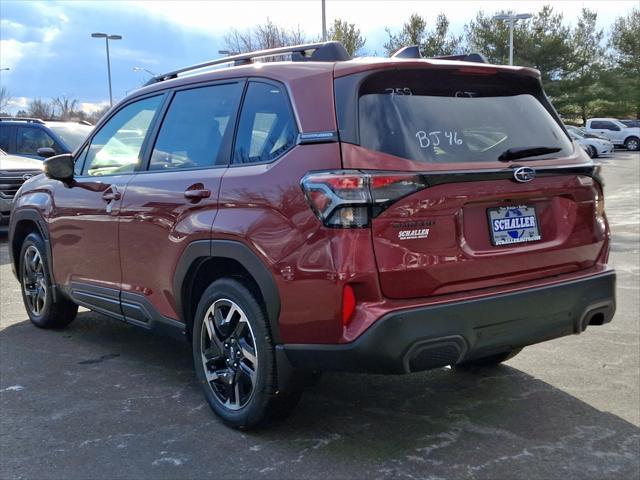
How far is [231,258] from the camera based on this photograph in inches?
135

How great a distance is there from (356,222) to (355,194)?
4.7 inches

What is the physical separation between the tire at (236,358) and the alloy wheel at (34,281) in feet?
7.57

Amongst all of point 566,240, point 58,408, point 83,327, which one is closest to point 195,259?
point 58,408

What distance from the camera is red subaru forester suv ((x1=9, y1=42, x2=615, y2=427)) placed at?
2.97 m

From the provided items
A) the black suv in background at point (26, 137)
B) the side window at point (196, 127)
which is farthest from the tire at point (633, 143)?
the side window at point (196, 127)

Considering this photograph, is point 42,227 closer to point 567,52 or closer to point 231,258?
point 231,258

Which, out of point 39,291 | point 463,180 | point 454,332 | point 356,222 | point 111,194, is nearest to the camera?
point 356,222

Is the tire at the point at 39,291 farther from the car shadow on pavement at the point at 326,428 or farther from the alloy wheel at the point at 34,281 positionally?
the car shadow on pavement at the point at 326,428

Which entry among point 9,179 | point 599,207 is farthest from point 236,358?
point 9,179

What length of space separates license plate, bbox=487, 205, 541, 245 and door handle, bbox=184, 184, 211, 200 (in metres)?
1.46

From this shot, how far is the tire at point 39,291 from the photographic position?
17.8 feet

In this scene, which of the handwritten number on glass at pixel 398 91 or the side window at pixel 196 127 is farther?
the side window at pixel 196 127

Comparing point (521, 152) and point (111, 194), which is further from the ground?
point (521, 152)

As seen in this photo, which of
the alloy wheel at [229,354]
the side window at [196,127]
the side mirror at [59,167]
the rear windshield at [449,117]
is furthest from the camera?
the side mirror at [59,167]
